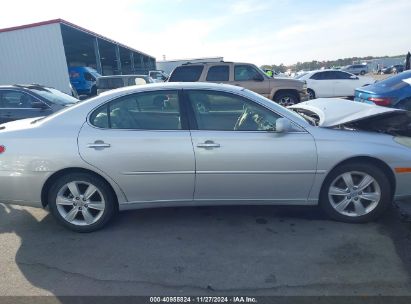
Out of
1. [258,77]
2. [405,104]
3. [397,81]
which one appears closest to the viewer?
[405,104]

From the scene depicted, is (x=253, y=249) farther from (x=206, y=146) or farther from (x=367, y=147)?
(x=367, y=147)

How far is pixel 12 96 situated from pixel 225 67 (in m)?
6.09

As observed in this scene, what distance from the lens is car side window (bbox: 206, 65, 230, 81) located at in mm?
10314

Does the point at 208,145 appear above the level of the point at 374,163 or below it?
above

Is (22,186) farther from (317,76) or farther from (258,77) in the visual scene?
(317,76)

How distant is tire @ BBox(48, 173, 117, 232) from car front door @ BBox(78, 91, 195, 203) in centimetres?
20

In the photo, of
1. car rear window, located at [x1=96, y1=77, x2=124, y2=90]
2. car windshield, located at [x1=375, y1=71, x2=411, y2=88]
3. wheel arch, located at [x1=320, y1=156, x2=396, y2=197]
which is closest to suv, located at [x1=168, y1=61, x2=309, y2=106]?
car windshield, located at [x1=375, y1=71, x2=411, y2=88]

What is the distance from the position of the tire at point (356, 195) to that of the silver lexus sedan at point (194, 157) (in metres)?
0.01

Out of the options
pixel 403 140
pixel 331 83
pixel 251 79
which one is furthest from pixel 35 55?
pixel 403 140

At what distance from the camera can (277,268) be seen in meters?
2.79

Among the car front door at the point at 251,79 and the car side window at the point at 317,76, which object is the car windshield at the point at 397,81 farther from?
the car side window at the point at 317,76

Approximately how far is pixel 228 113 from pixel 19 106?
20.0 ft

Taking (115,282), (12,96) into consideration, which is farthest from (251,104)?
(12,96)

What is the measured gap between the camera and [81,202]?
342 cm
